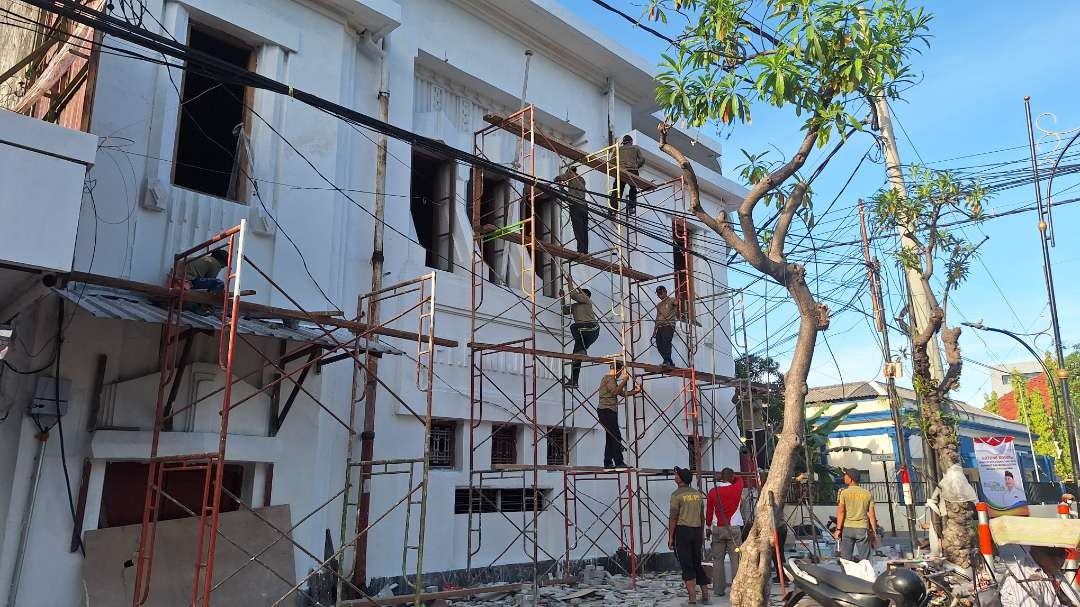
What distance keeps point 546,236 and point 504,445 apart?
4215 mm

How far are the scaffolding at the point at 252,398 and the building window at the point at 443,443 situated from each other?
0.59 metres

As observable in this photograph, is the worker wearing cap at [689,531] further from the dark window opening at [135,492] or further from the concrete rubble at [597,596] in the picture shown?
the dark window opening at [135,492]

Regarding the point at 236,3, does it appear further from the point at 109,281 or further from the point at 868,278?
the point at 868,278

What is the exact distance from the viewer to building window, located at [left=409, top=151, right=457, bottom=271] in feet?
41.1

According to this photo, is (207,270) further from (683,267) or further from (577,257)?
(683,267)

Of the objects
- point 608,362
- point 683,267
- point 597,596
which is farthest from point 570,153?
point 597,596

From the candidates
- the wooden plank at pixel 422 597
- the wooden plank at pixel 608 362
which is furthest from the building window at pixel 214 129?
the wooden plank at pixel 422 597

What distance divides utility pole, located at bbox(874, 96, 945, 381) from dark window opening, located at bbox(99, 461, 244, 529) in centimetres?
1104

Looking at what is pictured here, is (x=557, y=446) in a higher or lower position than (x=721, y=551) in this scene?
higher

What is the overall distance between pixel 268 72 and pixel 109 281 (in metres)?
4.24

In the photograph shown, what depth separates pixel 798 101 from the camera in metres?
7.83

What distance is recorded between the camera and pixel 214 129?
10320 mm

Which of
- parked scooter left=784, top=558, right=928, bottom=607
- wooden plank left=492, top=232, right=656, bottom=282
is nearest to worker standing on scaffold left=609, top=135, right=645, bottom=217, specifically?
wooden plank left=492, top=232, right=656, bottom=282

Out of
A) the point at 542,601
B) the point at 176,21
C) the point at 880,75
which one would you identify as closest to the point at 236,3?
the point at 176,21
